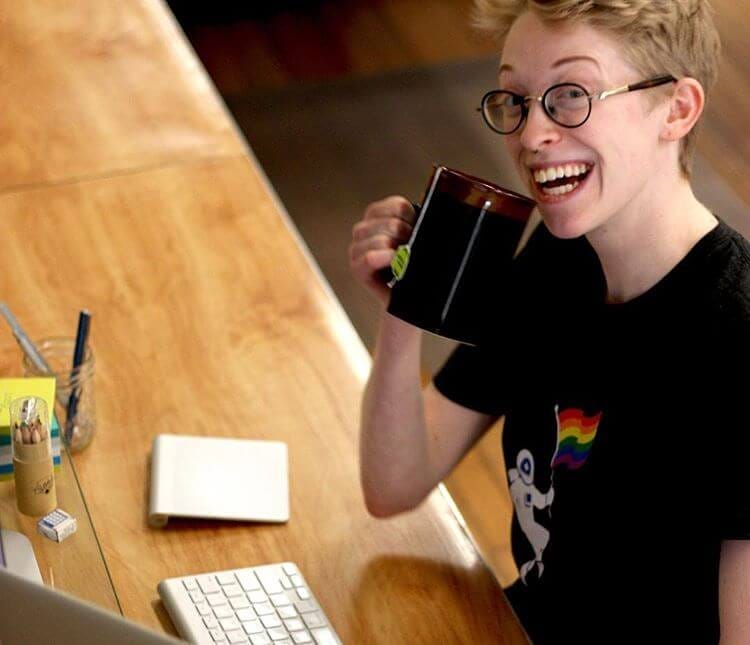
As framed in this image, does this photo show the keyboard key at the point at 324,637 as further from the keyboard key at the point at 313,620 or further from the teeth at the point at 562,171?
the teeth at the point at 562,171

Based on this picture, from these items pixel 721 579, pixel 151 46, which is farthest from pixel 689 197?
pixel 151 46

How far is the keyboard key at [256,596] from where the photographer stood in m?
1.41

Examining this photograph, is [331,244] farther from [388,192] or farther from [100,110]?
[100,110]

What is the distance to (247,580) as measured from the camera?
1.43 metres

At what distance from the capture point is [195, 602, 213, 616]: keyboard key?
1.38 m

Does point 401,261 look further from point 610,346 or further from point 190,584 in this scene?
point 190,584

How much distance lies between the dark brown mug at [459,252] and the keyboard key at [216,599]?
343mm

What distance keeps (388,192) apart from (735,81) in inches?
49.3

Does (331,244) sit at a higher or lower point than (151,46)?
lower

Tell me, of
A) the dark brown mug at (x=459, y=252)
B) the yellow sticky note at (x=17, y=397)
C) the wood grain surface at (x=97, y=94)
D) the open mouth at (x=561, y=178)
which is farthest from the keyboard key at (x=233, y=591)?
the wood grain surface at (x=97, y=94)

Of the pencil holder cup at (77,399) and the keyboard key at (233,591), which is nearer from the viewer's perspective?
the keyboard key at (233,591)

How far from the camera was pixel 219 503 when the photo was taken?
155 cm

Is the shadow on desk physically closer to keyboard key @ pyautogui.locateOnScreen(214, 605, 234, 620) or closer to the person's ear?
keyboard key @ pyautogui.locateOnScreen(214, 605, 234, 620)

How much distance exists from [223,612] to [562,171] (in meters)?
0.57
